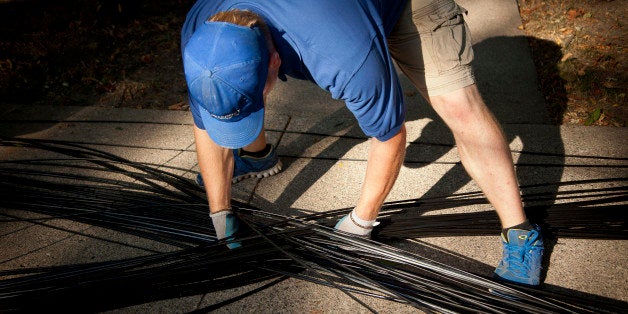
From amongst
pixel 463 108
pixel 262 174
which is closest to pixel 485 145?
pixel 463 108

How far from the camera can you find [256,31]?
1.64 metres

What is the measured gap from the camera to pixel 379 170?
2057mm

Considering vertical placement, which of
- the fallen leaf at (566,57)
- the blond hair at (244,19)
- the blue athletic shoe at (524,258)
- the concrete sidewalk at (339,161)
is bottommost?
the blue athletic shoe at (524,258)

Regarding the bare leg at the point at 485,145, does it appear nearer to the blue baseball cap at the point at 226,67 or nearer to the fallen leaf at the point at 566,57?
the blue baseball cap at the point at 226,67

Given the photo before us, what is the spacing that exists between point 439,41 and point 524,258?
99cm

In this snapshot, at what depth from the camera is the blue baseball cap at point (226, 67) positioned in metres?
1.61

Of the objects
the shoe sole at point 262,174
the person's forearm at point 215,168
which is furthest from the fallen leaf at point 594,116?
the person's forearm at point 215,168

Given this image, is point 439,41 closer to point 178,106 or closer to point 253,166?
point 253,166

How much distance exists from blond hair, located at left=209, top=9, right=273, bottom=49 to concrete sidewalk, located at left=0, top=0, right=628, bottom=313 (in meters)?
1.13

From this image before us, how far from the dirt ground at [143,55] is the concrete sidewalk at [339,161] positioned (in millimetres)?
203

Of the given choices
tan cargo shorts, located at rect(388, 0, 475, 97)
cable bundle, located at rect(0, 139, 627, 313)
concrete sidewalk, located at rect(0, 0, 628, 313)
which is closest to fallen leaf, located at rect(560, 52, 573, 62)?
concrete sidewalk, located at rect(0, 0, 628, 313)

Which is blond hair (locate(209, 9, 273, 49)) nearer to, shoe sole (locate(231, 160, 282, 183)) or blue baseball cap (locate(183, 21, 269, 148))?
blue baseball cap (locate(183, 21, 269, 148))

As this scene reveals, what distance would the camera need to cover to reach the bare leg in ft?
6.47

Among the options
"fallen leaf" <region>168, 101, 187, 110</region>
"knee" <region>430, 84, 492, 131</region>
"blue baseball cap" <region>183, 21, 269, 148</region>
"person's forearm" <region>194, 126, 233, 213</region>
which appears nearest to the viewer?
"blue baseball cap" <region>183, 21, 269, 148</region>
